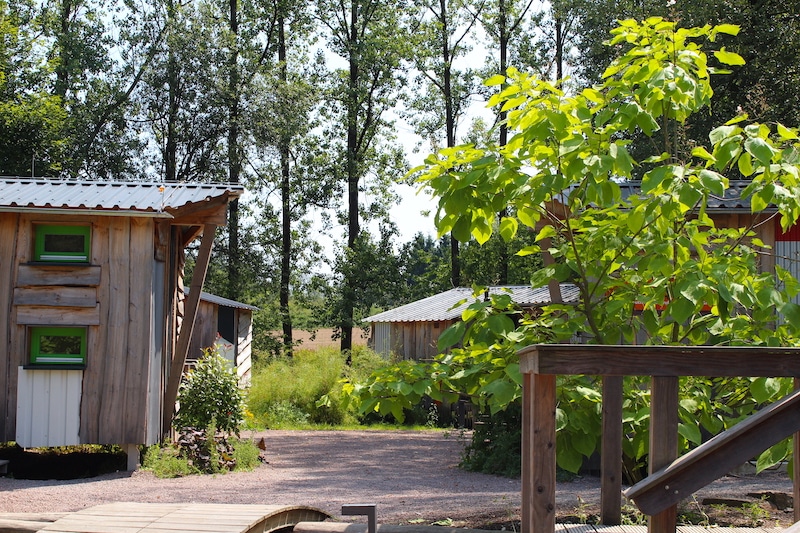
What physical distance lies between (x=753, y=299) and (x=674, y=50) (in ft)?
5.52

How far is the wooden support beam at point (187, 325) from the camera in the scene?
12.8m

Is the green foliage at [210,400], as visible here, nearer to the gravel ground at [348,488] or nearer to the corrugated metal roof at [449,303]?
the gravel ground at [348,488]

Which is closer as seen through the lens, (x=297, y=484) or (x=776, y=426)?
(x=776, y=426)

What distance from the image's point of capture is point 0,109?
75.7 ft

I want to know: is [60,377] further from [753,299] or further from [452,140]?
[452,140]

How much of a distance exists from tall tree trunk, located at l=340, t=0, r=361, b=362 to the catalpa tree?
26097 millimetres

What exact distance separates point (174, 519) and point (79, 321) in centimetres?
708

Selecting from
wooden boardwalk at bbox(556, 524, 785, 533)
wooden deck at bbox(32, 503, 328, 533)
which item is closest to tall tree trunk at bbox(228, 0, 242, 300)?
wooden deck at bbox(32, 503, 328, 533)

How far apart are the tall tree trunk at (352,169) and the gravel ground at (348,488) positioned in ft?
55.5

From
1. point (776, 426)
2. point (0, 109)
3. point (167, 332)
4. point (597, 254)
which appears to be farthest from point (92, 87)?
point (776, 426)

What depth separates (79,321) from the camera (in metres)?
11.9

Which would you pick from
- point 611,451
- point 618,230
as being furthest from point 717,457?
point 618,230

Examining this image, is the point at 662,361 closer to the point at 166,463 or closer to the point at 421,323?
the point at 166,463

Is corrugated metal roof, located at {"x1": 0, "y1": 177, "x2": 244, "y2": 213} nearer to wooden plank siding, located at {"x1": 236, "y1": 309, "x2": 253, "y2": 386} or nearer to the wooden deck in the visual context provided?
the wooden deck
